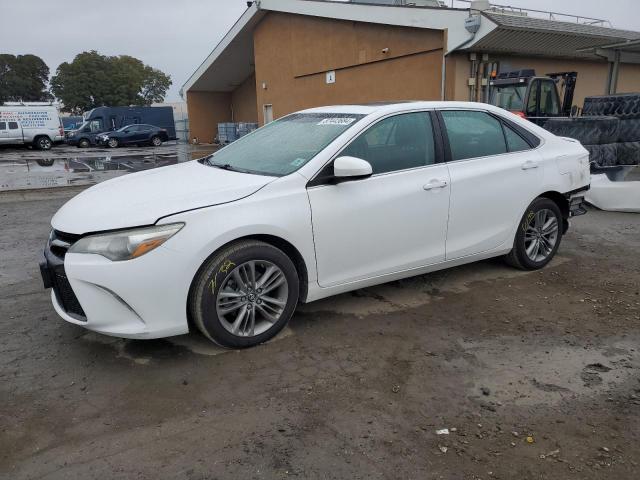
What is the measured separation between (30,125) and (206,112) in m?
10.4

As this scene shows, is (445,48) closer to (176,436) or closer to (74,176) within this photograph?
(74,176)

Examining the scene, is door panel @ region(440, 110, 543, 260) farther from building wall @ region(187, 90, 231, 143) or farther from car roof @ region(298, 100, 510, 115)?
building wall @ region(187, 90, 231, 143)

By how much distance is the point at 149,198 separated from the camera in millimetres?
3387

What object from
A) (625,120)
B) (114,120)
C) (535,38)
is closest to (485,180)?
(625,120)

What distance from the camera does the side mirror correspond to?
11.6ft

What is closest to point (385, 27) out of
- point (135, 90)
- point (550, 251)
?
point (550, 251)

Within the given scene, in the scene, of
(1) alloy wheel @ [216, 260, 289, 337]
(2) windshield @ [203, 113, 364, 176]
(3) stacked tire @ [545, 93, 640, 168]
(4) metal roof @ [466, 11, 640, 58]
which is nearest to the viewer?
(1) alloy wheel @ [216, 260, 289, 337]

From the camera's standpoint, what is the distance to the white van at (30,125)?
2752 centimetres

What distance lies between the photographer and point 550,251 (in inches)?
202

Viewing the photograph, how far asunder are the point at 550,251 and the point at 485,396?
8.78 feet

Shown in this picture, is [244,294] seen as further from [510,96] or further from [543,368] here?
[510,96]

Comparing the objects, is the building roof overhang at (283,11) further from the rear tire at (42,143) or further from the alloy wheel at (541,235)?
the alloy wheel at (541,235)

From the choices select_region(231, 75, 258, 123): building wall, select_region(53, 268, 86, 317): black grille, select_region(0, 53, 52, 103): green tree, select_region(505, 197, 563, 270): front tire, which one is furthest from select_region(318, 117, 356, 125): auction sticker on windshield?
select_region(0, 53, 52, 103): green tree

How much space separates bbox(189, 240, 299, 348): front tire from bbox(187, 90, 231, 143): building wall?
31.8 metres
